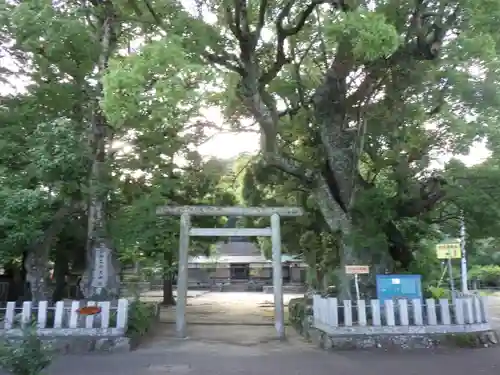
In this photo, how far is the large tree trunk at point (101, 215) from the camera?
11.2m

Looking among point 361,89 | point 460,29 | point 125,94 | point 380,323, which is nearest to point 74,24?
point 125,94

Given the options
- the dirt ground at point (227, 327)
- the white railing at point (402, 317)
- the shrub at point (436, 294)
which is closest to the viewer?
the white railing at point (402, 317)

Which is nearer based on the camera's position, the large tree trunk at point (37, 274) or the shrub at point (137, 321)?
the shrub at point (137, 321)

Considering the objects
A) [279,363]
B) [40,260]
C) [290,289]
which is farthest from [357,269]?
[290,289]

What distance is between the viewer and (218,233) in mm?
13297

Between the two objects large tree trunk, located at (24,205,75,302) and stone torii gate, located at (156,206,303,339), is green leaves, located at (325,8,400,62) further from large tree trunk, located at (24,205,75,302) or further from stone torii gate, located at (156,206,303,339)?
large tree trunk, located at (24,205,75,302)

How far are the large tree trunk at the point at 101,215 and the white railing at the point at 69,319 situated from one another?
0.96 m

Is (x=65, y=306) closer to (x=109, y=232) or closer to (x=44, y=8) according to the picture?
(x=109, y=232)

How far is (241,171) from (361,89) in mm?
5632

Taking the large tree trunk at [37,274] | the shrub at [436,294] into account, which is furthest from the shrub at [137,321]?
the shrub at [436,294]

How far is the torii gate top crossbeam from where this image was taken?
12.8 m

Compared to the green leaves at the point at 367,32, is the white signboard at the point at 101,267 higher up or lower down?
lower down

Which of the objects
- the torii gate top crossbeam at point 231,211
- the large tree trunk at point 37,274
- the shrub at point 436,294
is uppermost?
the torii gate top crossbeam at point 231,211

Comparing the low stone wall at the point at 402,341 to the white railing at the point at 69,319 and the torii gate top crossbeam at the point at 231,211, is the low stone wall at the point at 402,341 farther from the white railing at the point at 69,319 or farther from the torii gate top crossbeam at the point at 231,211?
the white railing at the point at 69,319
